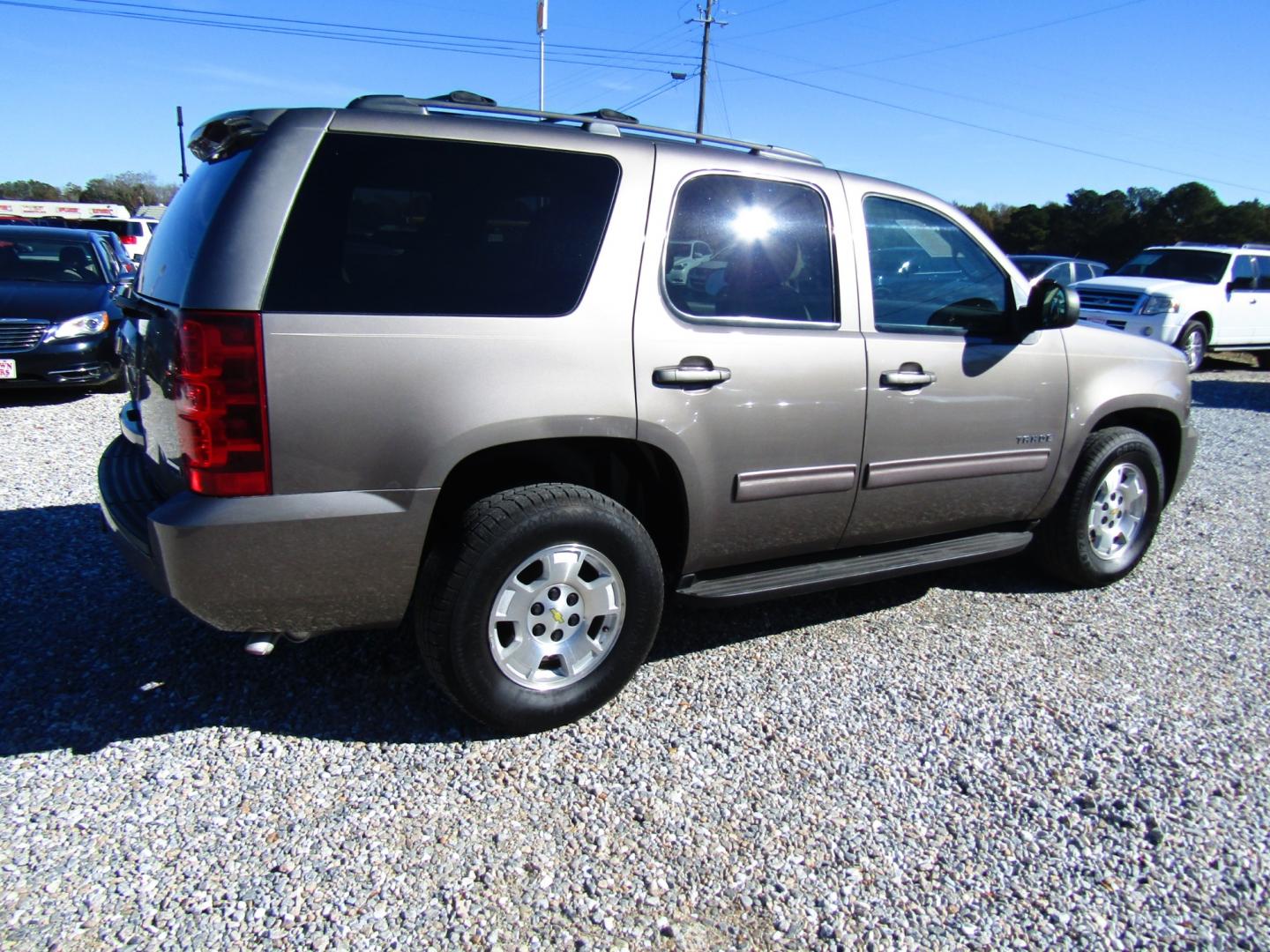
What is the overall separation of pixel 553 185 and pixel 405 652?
1869 mm

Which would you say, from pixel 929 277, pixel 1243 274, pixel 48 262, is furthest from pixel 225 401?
pixel 1243 274

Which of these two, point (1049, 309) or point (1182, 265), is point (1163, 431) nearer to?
point (1049, 309)

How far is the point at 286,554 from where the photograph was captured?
2.61 meters

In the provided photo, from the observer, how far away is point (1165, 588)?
15.2 feet

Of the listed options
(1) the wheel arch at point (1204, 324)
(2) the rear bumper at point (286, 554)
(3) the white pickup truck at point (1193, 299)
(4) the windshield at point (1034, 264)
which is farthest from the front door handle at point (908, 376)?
(4) the windshield at point (1034, 264)

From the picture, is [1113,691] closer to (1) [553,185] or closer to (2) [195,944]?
(1) [553,185]

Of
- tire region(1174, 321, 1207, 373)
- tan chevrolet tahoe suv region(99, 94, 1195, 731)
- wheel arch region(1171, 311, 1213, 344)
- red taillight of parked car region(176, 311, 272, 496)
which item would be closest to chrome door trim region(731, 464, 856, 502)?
tan chevrolet tahoe suv region(99, 94, 1195, 731)

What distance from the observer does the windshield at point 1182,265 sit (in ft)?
46.3

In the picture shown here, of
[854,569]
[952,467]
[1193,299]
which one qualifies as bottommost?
[854,569]

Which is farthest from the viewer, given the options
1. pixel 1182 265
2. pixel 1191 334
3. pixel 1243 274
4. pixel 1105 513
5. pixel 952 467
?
pixel 1182 265

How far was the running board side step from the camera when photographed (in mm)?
3369

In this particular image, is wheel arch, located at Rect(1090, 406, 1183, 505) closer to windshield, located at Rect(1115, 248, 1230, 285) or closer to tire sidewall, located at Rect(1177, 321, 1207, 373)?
tire sidewall, located at Rect(1177, 321, 1207, 373)

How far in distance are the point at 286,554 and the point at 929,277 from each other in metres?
2.76

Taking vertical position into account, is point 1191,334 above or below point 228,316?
below
